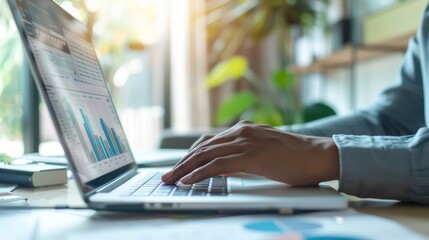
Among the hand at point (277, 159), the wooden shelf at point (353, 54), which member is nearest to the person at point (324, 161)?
the hand at point (277, 159)

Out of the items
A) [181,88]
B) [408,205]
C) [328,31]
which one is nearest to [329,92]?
[328,31]

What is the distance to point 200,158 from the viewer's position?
1.94ft

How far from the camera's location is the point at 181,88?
106 inches

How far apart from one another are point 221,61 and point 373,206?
237 cm

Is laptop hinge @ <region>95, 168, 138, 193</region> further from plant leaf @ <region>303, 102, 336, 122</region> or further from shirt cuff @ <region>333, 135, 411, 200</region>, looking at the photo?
plant leaf @ <region>303, 102, 336, 122</region>

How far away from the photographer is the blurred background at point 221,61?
2156 mm

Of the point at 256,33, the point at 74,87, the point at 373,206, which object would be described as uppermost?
the point at 256,33

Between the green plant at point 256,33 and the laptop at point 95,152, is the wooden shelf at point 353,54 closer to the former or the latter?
the green plant at point 256,33

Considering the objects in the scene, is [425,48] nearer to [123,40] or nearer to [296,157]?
[296,157]

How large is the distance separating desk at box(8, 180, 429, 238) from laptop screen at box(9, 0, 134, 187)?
63 mm

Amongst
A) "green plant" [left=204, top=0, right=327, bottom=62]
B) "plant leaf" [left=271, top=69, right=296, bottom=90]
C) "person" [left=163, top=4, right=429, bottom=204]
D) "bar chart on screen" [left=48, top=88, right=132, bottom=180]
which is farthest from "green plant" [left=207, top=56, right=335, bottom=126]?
"person" [left=163, top=4, right=429, bottom=204]

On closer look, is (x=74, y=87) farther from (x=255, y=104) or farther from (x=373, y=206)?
(x=255, y=104)

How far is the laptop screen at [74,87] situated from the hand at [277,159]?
0.13 metres

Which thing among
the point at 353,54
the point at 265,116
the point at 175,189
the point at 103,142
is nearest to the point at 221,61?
the point at 265,116
